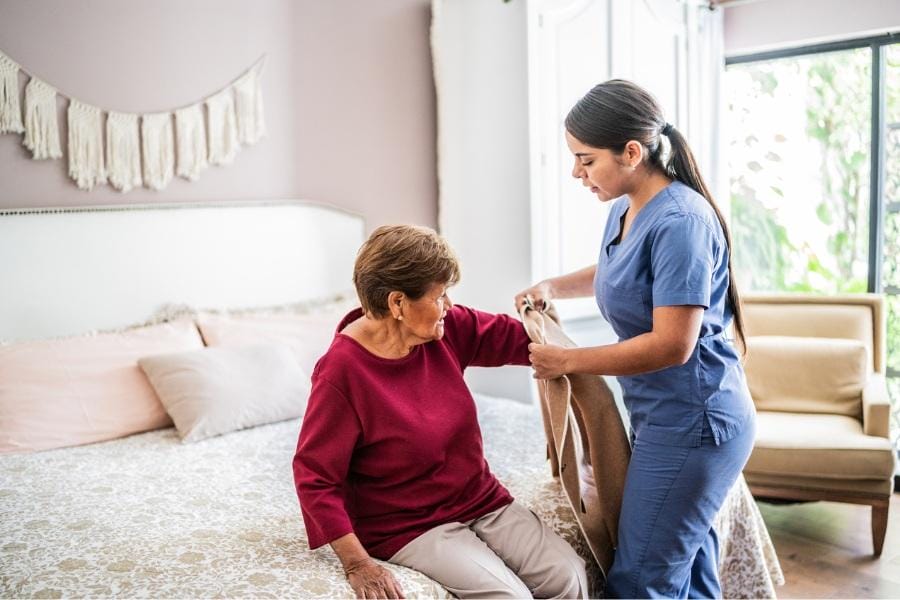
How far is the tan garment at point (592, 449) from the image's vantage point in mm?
1860

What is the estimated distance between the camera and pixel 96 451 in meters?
2.55

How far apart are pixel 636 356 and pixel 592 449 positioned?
344 millimetres

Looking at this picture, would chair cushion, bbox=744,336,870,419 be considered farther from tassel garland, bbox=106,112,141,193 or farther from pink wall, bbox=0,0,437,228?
tassel garland, bbox=106,112,141,193

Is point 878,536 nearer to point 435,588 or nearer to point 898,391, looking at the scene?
point 898,391

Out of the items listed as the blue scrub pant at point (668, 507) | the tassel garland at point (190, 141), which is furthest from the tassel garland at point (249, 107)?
the blue scrub pant at point (668, 507)

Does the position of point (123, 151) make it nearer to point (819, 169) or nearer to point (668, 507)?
point (668, 507)

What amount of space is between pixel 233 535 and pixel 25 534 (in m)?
0.49

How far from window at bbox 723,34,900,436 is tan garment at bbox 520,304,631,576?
7.95 ft

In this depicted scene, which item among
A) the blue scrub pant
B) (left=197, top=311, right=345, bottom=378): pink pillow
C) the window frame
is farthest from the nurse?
the window frame

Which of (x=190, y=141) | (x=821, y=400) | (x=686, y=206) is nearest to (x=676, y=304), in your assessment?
(x=686, y=206)

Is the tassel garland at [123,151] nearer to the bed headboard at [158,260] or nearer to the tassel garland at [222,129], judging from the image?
the bed headboard at [158,260]

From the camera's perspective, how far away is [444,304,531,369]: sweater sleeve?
1.89 meters

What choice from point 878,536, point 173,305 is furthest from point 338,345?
point 878,536

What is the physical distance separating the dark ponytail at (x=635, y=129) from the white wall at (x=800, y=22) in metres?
2.45
